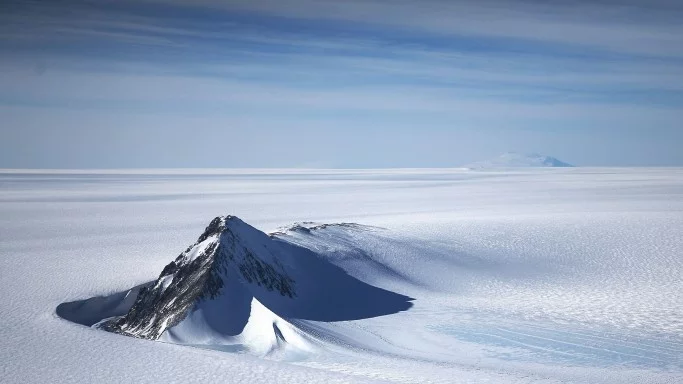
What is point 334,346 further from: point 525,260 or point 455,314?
point 525,260

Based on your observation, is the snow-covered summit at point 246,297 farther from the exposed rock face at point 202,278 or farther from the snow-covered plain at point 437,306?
the snow-covered plain at point 437,306

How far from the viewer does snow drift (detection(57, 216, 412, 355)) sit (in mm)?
13031

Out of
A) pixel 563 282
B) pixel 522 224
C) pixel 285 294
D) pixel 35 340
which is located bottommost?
pixel 35 340

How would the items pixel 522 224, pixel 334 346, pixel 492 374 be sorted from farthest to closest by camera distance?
pixel 522 224, pixel 334 346, pixel 492 374

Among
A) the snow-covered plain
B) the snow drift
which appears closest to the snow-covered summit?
the snow drift

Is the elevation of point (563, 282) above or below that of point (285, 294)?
above

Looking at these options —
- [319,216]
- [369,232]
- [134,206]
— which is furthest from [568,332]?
[134,206]

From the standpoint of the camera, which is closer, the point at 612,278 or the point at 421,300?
the point at 421,300

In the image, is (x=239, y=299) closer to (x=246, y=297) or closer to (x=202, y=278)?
(x=246, y=297)

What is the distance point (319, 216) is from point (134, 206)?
1820 centimetres

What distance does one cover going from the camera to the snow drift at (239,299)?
13.0m

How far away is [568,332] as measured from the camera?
13.9 metres

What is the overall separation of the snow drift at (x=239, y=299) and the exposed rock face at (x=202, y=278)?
0.10 feet

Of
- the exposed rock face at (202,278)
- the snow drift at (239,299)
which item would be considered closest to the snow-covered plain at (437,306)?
the snow drift at (239,299)
